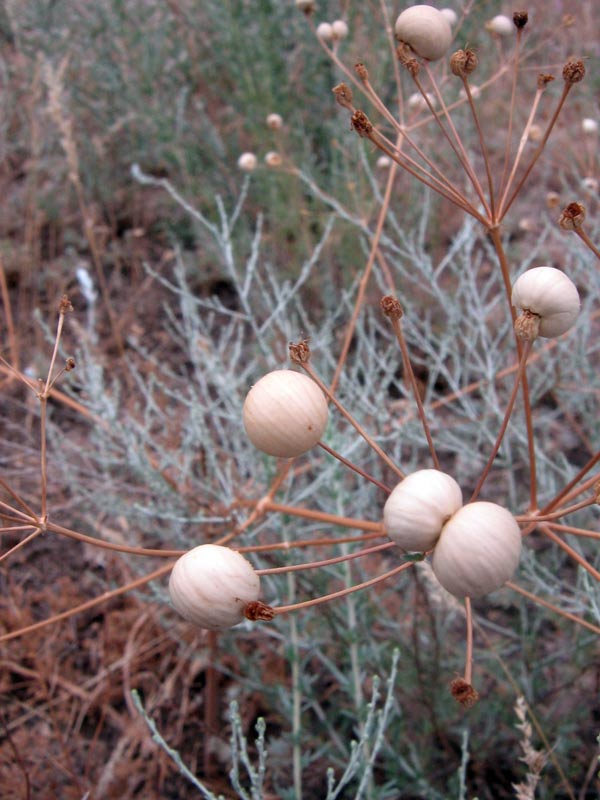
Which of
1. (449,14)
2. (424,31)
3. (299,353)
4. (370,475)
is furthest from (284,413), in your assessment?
(449,14)

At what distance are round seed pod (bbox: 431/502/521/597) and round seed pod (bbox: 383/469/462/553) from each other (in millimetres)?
16

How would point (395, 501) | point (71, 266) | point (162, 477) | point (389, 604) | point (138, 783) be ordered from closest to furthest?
point (395, 501) → point (162, 477) → point (138, 783) → point (389, 604) → point (71, 266)

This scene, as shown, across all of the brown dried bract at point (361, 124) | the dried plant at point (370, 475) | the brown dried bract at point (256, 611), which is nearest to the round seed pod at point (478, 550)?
the dried plant at point (370, 475)

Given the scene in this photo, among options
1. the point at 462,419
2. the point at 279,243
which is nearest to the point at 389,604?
the point at 462,419

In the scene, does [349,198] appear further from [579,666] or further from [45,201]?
[579,666]

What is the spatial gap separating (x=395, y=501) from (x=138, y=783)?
4.66 ft

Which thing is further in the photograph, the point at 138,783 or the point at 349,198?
the point at 349,198

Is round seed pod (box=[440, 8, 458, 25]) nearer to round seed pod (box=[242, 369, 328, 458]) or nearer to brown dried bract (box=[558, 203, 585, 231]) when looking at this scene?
brown dried bract (box=[558, 203, 585, 231])

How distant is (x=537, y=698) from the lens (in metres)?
1.65

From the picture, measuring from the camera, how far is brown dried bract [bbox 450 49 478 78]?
93 centimetres

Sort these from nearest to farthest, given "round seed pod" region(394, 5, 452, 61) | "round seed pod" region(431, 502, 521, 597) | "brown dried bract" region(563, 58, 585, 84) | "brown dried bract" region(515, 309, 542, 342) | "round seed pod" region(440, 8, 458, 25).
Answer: "round seed pod" region(431, 502, 521, 597) < "brown dried bract" region(515, 309, 542, 342) < "brown dried bract" region(563, 58, 585, 84) < "round seed pod" region(394, 5, 452, 61) < "round seed pod" region(440, 8, 458, 25)

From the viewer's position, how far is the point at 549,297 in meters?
0.81

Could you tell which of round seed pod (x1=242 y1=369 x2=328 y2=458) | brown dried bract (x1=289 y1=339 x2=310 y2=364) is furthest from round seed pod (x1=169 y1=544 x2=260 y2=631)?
brown dried bract (x1=289 y1=339 x2=310 y2=364)

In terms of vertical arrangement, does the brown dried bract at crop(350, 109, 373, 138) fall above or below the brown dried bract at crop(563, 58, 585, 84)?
below
